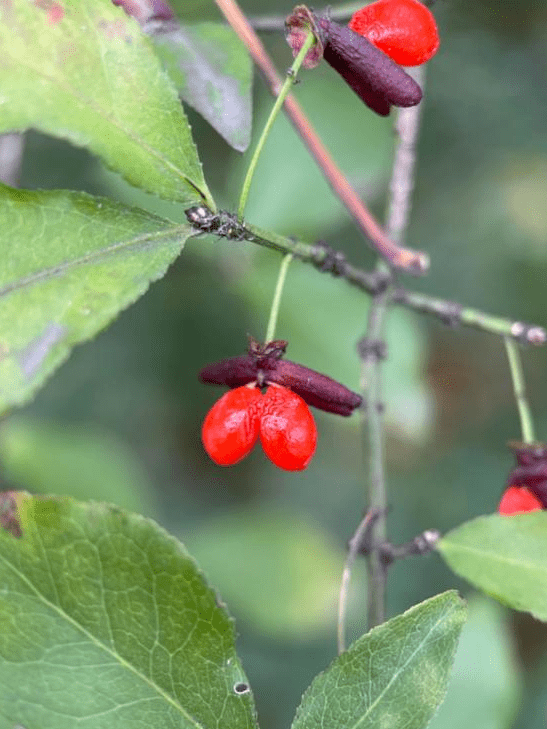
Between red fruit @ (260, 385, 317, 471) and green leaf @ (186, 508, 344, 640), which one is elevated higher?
red fruit @ (260, 385, 317, 471)

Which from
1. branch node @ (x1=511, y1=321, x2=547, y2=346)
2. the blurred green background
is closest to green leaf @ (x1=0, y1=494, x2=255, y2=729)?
branch node @ (x1=511, y1=321, x2=547, y2=346)

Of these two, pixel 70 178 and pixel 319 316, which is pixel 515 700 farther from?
pixel 70 178

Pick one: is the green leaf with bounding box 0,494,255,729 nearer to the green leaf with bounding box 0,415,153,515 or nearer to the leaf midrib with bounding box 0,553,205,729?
the leaf midrib with bounding box 0,553,205,729

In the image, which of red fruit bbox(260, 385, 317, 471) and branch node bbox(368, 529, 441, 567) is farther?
branch node bbox(368, 529, 441, 567)

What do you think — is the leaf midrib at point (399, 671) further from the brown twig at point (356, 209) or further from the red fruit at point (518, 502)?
the brown twig at point (356, 209)

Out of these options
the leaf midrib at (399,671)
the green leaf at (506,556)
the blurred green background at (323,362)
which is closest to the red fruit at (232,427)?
the leaf midrib at (399,671)
